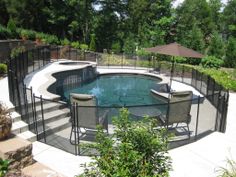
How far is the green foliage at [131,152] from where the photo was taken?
354 cm

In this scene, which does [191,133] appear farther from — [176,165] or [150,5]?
[150,5]

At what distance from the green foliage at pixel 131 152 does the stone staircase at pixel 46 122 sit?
3.58m

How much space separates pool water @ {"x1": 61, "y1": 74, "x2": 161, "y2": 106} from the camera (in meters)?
12.6

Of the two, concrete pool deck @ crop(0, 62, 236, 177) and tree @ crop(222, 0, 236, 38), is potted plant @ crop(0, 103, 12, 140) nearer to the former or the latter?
concrete pool deck @ crop(0, 62, 236, 177)

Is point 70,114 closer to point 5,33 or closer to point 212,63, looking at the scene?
point 212,63

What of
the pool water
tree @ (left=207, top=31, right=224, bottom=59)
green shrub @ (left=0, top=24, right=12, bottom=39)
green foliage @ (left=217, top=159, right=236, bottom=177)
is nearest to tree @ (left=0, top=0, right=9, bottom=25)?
green shrub @ (left=0, top=24, right=12, bottom=39)

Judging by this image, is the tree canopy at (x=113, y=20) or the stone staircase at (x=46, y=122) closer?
the stone staircase at (x=46, y=122)

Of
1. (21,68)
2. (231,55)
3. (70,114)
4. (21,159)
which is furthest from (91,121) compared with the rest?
(231,55)

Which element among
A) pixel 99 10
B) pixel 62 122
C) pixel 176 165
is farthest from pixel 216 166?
pixel 99 10

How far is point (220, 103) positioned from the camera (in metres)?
8.34

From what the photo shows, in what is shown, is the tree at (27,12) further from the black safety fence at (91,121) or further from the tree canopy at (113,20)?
the black safety fence at (91,121)

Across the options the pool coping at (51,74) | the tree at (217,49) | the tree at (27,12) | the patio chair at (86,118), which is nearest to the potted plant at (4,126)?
the patio chair at (86,118)

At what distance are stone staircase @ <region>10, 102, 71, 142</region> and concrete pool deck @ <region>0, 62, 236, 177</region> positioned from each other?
40 centimetres

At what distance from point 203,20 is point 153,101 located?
33.0 meters
